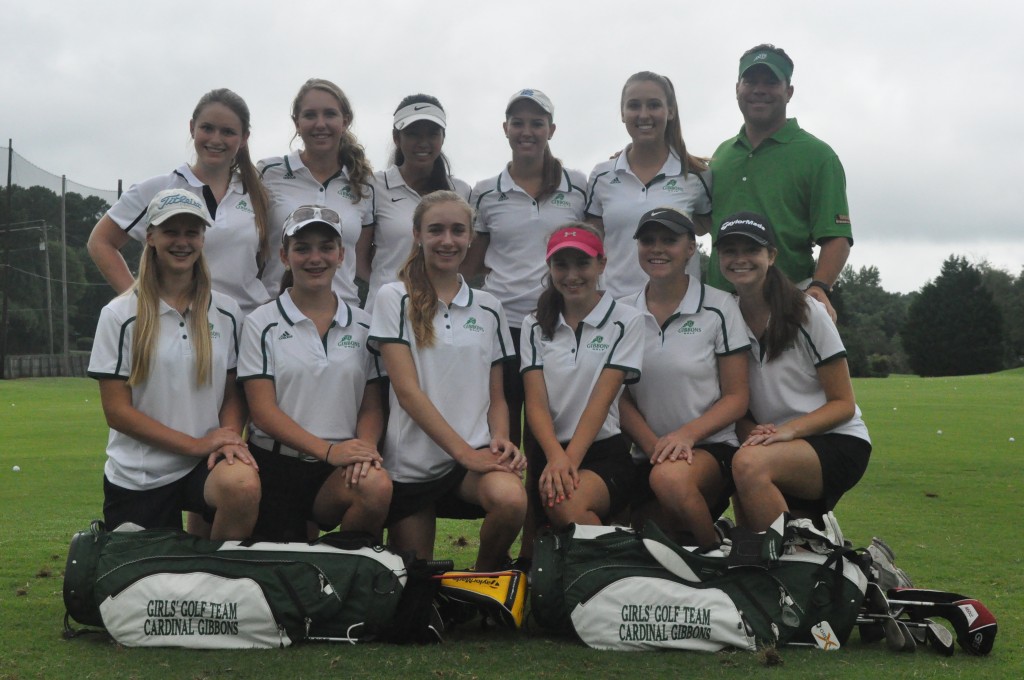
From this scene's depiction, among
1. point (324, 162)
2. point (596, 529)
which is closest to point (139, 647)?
point (596, 529)

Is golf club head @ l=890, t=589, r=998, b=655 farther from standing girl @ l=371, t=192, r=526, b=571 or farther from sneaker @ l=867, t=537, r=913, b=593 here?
standing girl @ l=371, t=192, r=526, b=571

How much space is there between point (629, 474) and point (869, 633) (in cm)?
127

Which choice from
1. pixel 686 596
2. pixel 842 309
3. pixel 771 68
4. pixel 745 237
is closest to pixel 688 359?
pixel 745 237

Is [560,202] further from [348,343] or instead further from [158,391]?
[158,391]

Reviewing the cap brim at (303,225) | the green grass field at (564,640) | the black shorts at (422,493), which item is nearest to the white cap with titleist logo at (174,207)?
the cap brim at (303,225)

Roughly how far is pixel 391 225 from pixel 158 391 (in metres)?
1.67

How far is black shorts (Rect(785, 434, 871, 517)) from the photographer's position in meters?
4.69

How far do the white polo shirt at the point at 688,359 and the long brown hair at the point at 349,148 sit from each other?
70.1 inches

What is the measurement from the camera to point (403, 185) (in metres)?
5.76

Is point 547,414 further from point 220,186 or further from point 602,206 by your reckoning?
point 220,186

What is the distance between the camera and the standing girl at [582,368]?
4.80m

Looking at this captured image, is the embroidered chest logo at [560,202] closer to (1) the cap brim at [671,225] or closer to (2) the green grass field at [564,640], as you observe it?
(1) the cap brim at [671,225]

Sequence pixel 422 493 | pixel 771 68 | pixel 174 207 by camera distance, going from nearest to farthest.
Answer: pixel 174 207 → pixel 422 493 → pixel 771 68

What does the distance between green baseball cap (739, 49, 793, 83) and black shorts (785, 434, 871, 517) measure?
2.07 m
